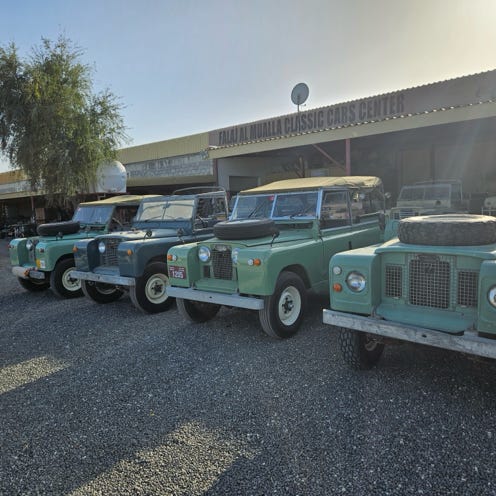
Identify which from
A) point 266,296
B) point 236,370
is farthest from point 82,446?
point 266,296

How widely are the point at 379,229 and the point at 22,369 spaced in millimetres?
5605

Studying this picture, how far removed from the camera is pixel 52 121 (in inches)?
502

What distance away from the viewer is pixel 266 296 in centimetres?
464

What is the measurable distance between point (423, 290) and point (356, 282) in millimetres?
550

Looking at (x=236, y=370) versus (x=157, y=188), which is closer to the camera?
(x=236, y=370)

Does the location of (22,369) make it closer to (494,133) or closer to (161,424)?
(161,424)

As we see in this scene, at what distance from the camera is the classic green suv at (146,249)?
6285 mm

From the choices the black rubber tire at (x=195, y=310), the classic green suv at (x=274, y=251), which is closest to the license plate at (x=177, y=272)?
the classic green suv at (x=274, y=251)

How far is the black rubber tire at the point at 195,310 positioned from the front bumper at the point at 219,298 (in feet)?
1.15

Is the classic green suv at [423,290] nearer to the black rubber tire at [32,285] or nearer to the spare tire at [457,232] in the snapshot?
the spare tire at [457,232]

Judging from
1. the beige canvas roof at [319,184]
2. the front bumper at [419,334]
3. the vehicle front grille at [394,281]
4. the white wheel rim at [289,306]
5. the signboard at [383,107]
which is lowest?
the white wheel rim at [289,306]

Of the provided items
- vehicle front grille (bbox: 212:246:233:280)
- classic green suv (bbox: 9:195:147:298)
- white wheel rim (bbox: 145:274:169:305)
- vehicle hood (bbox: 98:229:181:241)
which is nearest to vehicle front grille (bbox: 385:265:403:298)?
vehicle front grille (bbox: 212:246:233:280)

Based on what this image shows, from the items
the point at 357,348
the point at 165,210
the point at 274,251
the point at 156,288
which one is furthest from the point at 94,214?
the point at 357,348

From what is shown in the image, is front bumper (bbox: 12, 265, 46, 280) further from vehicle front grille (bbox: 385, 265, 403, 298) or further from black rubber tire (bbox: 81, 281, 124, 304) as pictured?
vehicle front grille (bbox: 385, 265, 403, 298)
